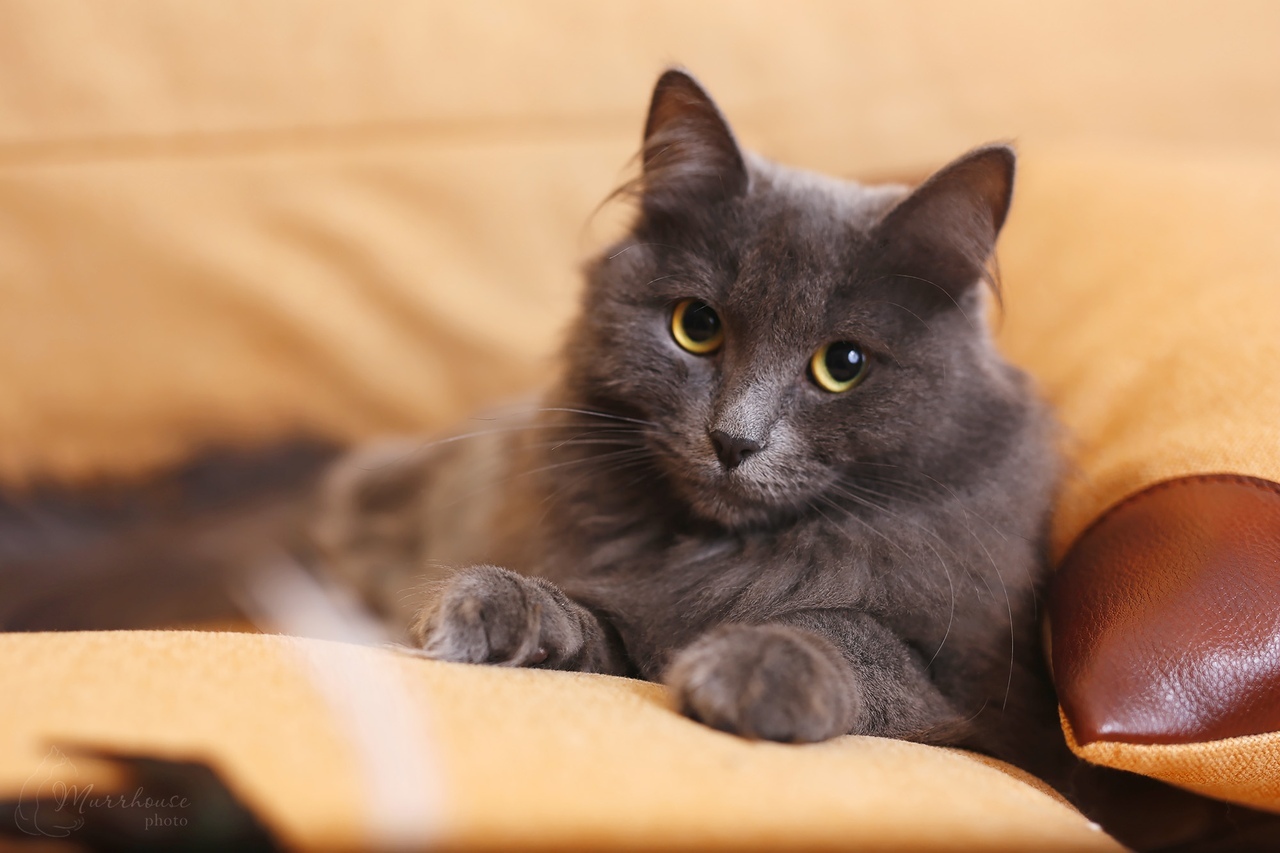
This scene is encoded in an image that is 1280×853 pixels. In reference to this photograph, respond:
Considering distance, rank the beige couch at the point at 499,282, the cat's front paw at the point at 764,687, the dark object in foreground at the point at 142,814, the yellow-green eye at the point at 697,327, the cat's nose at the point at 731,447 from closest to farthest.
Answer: the dark object in foreground at the point at 142,814, the beige couch at the point at 499,282, the cat's front paw at the point at 764,687, the cat's nose at the point at 731,447, the yellow-green eye at the point at 697,327

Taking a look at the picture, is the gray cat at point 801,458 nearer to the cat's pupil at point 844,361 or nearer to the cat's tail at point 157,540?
the cat's pupil at point 844,361

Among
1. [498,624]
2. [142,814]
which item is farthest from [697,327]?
[142,814]

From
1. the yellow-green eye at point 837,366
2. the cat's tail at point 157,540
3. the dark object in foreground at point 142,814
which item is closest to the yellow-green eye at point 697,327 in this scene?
the yellow-green eye at point 837,366

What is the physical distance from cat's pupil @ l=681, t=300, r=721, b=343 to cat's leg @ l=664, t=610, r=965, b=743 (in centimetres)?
43

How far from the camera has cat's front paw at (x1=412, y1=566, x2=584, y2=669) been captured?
1088 millimetres

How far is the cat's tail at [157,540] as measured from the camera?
168 centimetres

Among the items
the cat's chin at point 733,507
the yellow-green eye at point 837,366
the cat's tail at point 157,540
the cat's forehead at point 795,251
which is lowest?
the cat's tail at point 157,540

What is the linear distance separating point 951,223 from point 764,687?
728 mm

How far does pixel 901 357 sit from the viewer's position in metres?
1.30

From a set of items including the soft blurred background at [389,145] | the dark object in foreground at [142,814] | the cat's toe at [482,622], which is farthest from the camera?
the soft blurred background at [389,145]

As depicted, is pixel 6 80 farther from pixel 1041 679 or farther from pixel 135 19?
pixel 1041 679

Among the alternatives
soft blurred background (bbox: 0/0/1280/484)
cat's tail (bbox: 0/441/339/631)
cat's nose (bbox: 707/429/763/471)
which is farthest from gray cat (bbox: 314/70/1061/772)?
A: soft blurred background (bbox: 0/0/1280/484)

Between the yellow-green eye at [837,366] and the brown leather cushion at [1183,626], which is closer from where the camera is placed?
the brown leather cushion at [1183,626]

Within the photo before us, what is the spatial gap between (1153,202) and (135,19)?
2322mm
